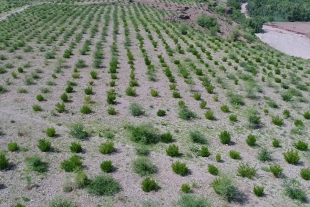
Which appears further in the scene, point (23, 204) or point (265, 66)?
point (265, 66)

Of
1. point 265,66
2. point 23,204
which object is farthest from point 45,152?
point 265,66

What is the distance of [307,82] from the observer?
2502 centimetres

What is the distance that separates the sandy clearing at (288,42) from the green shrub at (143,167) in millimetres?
53396

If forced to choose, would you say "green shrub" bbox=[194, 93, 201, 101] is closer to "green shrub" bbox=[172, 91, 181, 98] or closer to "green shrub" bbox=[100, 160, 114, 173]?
"green shrub" bbox=[172, 91, 181, 98]

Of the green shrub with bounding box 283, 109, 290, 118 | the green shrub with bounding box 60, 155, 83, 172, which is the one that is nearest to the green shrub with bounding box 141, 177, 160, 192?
the green shrub with bounding box 60, 155, 83, 172

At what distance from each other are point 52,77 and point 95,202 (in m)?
13.8

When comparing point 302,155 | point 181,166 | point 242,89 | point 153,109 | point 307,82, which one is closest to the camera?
point 181,166

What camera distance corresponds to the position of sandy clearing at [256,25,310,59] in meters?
63.4

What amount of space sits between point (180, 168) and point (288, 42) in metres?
70.3

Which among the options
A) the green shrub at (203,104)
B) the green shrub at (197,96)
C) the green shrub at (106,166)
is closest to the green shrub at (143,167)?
the green shrub at (106,166)

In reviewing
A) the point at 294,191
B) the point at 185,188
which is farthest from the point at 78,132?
the point at 294,191

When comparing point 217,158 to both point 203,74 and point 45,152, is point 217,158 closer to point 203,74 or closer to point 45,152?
point 45,152

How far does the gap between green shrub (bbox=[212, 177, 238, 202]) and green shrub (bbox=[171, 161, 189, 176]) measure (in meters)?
1.43

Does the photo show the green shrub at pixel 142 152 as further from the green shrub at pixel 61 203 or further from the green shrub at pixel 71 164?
the green shrub at pixel 61 203
